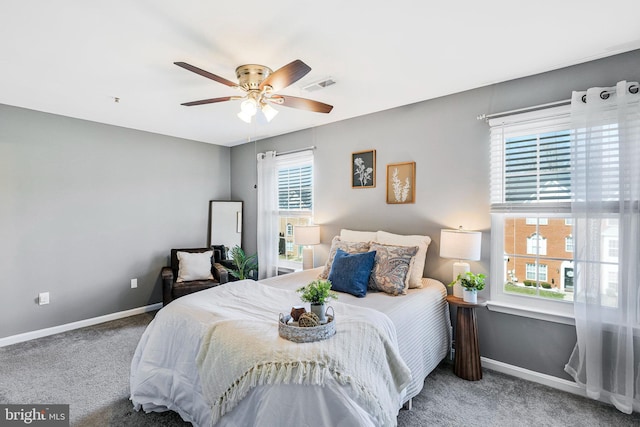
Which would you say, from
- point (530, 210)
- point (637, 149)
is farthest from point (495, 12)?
point (530, 210)

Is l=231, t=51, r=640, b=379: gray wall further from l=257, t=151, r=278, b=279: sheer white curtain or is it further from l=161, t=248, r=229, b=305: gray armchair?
l=161, t=248, r=229, b=305: gray armchair

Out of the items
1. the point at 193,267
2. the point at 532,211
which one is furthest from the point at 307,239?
the point at 532,211

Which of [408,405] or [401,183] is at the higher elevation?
[401,183]

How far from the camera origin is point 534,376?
2.52 m

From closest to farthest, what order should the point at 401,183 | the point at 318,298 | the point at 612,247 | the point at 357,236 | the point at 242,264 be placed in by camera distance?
the point at 318,298 < the point at 612,247 < the point at 401,183 < the point at 357,236 < the point at 242,264

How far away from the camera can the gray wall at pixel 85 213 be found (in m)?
3.29

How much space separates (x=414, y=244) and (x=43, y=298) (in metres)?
4.07

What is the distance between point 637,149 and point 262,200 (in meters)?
3.95

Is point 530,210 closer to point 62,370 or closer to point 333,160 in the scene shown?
point 333,160

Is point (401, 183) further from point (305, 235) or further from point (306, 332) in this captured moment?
point (306, 332)

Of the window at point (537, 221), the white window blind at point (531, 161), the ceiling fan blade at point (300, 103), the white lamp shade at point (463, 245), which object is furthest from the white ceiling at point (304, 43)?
the white lamp shade at point (463, 245)

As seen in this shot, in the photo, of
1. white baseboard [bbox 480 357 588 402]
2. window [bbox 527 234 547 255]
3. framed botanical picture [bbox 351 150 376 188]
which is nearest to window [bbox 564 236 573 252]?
window [bbox 527 234 547 255]

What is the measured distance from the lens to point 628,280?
211cm

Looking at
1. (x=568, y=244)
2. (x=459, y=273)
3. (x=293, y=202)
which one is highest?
(x=293, y=202)
